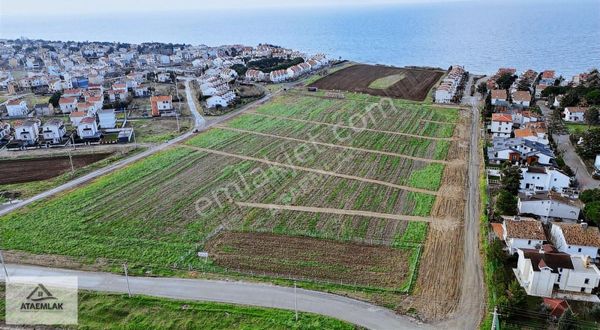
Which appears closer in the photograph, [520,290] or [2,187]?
[520,290]

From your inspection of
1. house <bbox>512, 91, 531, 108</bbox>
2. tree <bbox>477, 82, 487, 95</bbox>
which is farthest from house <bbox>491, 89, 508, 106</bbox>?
tree <bbox>477, 82, 487, 95</bbox>

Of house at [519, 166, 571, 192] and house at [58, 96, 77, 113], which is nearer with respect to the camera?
house at [519, 166, 571, 192]

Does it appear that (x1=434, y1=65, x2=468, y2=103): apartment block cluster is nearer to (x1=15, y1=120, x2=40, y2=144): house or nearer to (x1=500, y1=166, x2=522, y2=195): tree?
(x1=500, y1=166, x2=522, y2=195): tree

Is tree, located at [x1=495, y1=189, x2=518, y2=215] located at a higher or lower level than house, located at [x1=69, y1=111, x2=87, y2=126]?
lower

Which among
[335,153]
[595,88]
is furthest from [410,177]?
[595,88]

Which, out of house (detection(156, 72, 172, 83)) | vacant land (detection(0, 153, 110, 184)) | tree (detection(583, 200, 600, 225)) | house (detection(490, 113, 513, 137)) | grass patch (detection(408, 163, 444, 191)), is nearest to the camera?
tree (detection(583, 200, 600, 225))

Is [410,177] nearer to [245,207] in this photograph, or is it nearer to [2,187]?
[245,207]

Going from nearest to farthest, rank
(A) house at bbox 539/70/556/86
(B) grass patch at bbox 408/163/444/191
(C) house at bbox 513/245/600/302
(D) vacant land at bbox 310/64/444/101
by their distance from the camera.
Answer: (C) house at bbox 513/245/600/302 < (B) grass patch at bbox 408/163/444/191 < (D) vacant land at bbox 310/64/444/101 < (A) house at bbox 539/70/556/86
